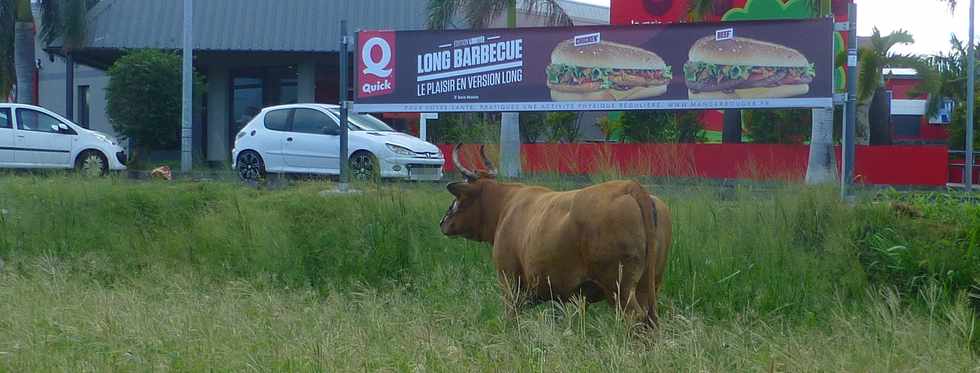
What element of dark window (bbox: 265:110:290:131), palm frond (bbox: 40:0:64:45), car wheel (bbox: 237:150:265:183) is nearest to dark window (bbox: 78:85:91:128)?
palm frond (bbox: 40:0:64:45)

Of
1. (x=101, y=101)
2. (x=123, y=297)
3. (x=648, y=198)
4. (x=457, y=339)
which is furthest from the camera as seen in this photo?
(x=101, y=101)

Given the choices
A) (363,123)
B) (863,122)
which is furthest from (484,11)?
(863,122)

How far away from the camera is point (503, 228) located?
8289mm

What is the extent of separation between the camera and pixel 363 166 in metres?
15.2

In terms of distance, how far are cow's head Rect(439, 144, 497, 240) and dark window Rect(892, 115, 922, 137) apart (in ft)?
130

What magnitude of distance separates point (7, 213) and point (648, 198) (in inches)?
359

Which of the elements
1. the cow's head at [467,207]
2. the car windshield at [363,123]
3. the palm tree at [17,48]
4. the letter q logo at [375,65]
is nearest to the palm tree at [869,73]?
the car windshield at [363,123]

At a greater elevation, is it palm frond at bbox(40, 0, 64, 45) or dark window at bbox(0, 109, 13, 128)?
palm frond at bbox(40, 0, 64, 45)

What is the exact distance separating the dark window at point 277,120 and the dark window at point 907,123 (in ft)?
106

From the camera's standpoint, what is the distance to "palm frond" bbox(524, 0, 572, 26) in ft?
91.6

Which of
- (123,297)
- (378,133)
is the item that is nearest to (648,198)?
(123,297)

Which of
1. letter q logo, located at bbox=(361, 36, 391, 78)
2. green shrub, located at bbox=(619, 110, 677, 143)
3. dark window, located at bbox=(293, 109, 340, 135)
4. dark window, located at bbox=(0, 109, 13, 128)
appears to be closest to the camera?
letter q logo, located at bbox=(361, 36, 391, 78)

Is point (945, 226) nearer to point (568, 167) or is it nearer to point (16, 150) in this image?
point (568, 167)

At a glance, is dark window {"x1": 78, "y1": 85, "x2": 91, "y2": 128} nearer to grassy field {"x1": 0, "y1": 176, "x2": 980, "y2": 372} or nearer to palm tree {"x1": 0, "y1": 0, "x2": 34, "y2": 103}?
palm tree {"x1": 0, "y1": 0, "x2": 34, "y2": 103}
